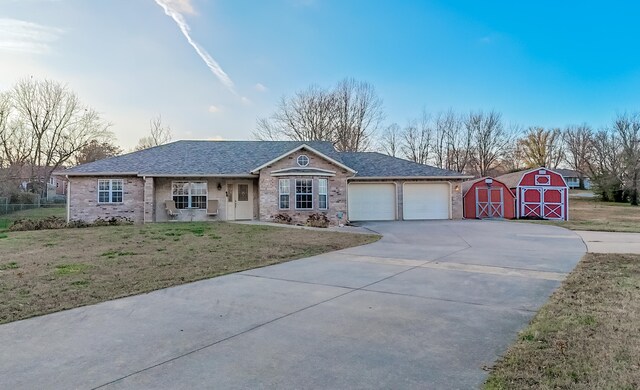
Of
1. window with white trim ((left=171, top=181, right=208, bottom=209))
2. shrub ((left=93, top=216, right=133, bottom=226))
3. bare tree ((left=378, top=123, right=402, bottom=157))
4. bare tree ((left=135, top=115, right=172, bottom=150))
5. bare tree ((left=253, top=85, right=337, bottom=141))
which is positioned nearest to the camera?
shrub ((left=93, top=216, right=133, bottom=226))

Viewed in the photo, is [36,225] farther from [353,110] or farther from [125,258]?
[353,110]

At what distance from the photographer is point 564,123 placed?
53438mm

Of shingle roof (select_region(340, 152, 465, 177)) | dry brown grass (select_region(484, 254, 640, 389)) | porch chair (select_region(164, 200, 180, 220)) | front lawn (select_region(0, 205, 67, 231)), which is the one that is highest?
shingle roof (select_region(340, 152, 465, 177))

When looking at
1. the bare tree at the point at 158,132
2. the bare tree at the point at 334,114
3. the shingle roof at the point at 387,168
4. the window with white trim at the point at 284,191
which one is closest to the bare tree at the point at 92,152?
the bare tree at the point at 158,132

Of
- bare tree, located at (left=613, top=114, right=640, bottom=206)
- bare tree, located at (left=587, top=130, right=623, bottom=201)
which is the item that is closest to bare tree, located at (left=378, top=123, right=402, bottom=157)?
bare tree, located at (left=587, top=130, right=623, bottom=201)

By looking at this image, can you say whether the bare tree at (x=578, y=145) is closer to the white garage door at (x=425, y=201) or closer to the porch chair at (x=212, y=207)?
the white garage door at (x=425, y=201)

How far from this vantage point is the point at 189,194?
19.8m

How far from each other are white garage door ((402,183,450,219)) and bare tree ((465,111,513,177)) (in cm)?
2795

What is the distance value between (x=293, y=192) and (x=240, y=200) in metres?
3.38

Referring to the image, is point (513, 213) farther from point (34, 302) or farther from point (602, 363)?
point (34, 302)

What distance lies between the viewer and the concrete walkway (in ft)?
34.1

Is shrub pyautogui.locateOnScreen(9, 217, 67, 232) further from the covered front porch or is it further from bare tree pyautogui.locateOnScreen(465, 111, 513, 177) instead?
bare tree pyautogui.locateOnScreen(465, 111, 513, 177)

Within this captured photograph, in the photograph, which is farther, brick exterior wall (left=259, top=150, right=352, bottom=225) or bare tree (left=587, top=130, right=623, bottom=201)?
bare tree (left=587, top=130, right=623, bottom=201)

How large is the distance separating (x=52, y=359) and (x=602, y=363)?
195 inches
